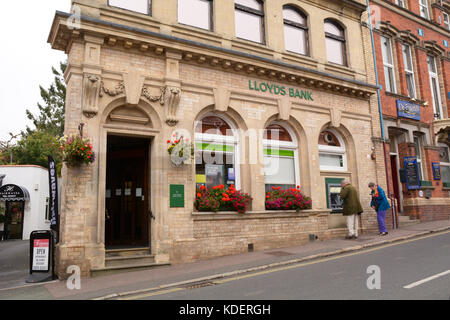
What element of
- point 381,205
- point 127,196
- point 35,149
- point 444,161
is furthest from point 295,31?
point 35,149

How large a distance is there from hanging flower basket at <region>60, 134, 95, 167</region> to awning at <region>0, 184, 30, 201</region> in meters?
16.3

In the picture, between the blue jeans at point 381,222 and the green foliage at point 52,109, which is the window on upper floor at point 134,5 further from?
the green foliage at point 52,109

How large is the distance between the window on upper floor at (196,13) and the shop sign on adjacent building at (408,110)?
983 centimetres

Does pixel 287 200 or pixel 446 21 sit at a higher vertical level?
pixel 446 21

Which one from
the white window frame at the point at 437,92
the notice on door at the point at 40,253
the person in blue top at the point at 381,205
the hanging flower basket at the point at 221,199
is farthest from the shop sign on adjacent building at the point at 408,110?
the notice on door at the point at 40,253

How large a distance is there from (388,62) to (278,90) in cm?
768

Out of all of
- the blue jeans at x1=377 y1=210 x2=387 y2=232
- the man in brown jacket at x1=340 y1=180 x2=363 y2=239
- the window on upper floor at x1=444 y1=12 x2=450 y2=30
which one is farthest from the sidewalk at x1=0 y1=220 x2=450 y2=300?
the window on upper floor at x1=444 y1=12 x2=450 y2=30

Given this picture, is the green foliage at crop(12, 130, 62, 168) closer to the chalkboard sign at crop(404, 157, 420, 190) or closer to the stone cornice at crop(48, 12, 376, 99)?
the stone cornice at crop(48, 12, 376, 99)

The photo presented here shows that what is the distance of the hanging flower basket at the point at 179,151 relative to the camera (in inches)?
381

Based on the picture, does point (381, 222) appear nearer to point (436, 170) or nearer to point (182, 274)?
point (436, 170)

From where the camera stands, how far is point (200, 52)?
423 inches

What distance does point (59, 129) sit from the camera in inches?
1534

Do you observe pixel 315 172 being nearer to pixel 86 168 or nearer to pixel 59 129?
pixel 86 168

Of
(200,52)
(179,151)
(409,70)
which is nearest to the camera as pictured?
(179,151)
